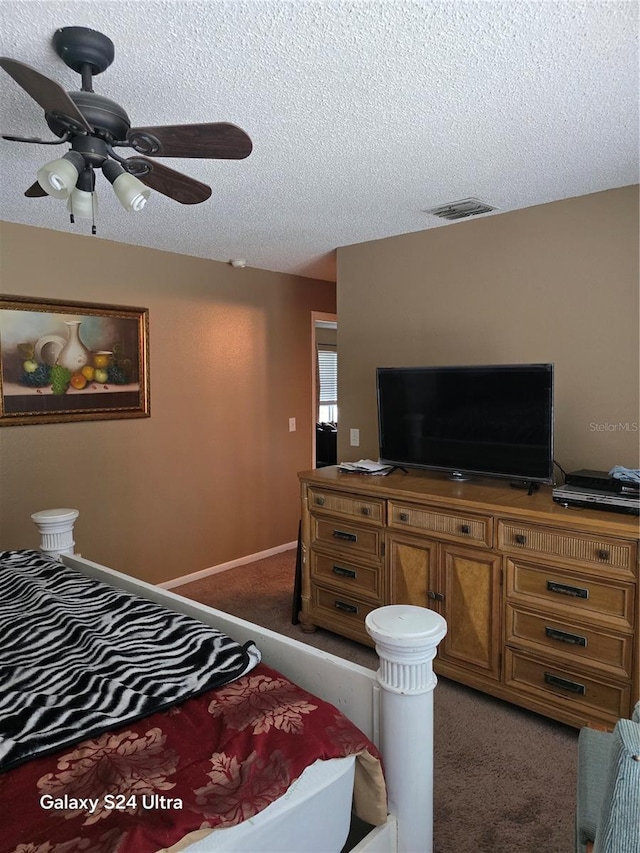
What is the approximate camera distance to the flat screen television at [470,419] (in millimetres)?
2742

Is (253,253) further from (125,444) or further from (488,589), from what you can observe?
(488,589)

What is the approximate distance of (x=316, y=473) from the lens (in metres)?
3.46

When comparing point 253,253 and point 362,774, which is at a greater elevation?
point 253,253

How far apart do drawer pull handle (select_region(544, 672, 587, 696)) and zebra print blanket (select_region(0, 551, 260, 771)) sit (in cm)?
151

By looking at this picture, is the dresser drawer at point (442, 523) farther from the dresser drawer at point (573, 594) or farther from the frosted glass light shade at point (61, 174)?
the frosted glass light shade at point (61, 174)

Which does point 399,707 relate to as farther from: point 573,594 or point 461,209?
point 461,209

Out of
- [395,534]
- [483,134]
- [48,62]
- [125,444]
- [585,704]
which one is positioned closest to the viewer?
[48,62]

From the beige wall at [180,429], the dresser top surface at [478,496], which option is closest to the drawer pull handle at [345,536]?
the dresser top surface at [478,496]

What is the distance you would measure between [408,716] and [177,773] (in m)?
0.55

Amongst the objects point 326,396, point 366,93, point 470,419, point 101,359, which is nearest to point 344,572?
point 470,419

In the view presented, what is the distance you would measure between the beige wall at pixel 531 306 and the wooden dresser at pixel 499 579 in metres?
0.59

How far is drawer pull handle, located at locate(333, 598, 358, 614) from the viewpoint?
3.26 metres

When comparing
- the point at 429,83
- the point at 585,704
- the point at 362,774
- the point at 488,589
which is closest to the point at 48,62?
the point at 429,83

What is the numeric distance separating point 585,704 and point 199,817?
6.26 ft
